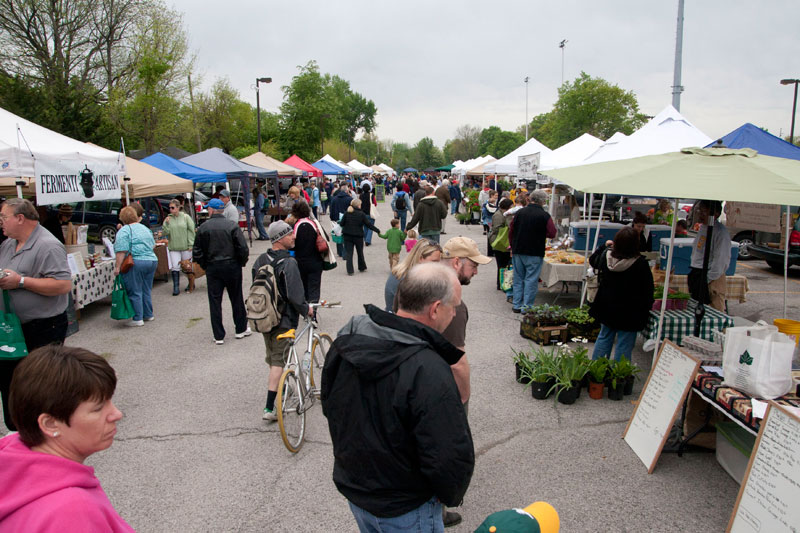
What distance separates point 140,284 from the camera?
7887 millimetres

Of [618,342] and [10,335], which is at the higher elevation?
[10,335]

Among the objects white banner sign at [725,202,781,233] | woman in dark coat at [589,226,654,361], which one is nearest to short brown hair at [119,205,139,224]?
woman in dark coat at [589,226,654,361]

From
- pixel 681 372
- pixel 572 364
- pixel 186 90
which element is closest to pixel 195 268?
pixel 572 364

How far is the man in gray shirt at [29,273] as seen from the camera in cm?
387

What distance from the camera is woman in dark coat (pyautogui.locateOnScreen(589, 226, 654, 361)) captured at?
4852 mm

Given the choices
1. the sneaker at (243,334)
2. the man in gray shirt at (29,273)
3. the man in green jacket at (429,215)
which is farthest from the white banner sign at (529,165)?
the man in gray shirt at (29,273)

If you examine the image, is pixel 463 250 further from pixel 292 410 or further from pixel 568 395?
pixel 568 395

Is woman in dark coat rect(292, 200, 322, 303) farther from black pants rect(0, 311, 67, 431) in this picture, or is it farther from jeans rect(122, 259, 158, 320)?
black pants rect(0, 311, 67, 431)

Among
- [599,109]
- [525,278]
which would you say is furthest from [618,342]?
[599,109]

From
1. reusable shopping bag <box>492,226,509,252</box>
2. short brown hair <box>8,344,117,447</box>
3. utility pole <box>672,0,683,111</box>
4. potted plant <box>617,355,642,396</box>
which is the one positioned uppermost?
utility pole <box>672,0,683,111</box>

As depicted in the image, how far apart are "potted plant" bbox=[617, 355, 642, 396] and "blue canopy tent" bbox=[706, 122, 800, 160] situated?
4354 millimetres

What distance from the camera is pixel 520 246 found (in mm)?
7980

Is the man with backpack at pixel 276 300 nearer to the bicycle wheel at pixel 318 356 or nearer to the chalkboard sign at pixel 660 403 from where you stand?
the bicycle wheel at pixel 318 356

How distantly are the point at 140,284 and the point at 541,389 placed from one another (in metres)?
6.31
